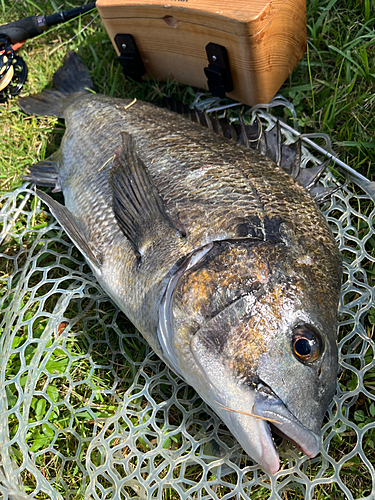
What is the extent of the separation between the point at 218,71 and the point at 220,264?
1.76 metres

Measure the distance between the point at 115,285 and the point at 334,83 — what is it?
2.29 metres

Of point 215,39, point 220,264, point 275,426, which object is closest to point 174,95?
point 215,39

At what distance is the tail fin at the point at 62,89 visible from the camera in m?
3.61

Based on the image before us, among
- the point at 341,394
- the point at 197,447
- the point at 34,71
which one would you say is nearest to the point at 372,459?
the point at 341,394

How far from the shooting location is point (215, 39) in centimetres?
292

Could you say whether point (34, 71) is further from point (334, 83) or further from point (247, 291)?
point (247, 291)

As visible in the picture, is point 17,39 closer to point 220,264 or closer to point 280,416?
point 220,264

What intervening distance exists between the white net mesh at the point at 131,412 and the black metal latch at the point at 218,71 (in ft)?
2.51

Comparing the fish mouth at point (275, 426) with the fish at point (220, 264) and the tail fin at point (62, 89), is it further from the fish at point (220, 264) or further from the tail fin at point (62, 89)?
the tail fin at point (62, 89)

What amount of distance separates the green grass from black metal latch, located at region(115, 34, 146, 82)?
0.49ft

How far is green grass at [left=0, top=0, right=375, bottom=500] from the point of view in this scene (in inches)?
102

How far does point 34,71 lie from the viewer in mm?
4020

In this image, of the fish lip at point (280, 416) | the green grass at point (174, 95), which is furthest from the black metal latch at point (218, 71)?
the fish lip at point (280, 416)

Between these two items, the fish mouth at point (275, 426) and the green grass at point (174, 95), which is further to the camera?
the green grass at point (174, 95)
